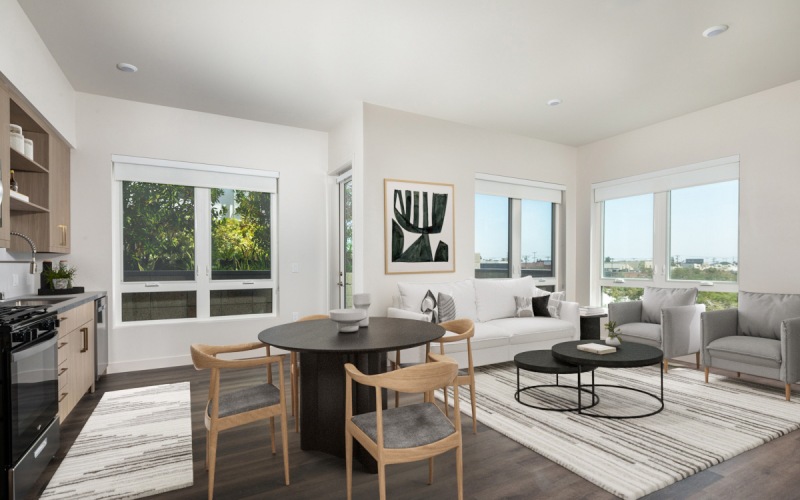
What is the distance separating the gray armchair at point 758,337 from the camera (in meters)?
3.52

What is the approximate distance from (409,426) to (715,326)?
3714 millimetres

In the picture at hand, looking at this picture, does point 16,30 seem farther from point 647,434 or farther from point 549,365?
point 647,434

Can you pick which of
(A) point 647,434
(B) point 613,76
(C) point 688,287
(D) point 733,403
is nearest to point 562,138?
(B) point 613,76

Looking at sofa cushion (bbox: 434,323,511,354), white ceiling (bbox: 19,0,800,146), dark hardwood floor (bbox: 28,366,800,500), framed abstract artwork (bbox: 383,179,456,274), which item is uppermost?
white ceiling (bbox: 19,0,800,146)

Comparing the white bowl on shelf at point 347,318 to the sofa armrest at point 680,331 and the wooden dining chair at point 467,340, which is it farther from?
the sofa armrest at point 680,331

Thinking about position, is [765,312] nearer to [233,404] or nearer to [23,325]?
[233,404]

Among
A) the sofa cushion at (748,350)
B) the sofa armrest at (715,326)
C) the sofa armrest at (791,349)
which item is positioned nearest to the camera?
the sofa armrest at (791,349)

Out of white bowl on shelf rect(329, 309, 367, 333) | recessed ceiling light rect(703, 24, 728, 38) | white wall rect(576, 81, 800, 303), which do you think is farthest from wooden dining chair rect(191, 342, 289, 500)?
white wall rect(576, 81, 800, 303)

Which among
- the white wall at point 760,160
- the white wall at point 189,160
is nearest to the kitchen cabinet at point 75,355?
the white wall at point 189,160

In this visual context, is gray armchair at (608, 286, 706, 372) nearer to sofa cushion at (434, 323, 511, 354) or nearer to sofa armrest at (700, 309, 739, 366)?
sofa armrest at (700, 309, 739, 366)

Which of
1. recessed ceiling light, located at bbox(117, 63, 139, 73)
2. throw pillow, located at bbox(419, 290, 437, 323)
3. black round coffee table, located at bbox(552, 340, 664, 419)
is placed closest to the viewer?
black round coffee table, located at bbox(552, 340, 664, 419)

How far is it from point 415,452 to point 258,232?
4.18 metres

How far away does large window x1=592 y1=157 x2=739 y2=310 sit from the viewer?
16.2 feet

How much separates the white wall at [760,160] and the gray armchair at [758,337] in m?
0.46
